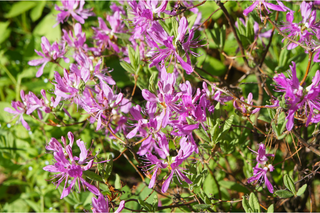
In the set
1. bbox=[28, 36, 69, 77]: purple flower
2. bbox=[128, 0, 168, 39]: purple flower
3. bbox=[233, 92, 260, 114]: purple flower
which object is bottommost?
bbox=[233, 92, 260, 114]: purple flower

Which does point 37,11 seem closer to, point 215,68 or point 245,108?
point 215,68

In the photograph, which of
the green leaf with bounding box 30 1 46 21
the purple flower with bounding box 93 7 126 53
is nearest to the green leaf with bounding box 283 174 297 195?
the purple flower with bounding box 93 7 126 53

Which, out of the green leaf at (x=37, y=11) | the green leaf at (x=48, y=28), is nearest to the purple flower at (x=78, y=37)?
the green leaf at (x=48, y=28)

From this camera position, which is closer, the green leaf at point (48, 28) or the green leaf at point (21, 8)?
the green leaf at point (48, 28)

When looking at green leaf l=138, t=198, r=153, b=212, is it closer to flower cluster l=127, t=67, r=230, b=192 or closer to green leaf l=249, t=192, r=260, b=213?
flower cluster l=127, t=67, r=230, b=192

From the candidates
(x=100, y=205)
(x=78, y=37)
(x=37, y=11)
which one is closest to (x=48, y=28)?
(x=37, y=11)

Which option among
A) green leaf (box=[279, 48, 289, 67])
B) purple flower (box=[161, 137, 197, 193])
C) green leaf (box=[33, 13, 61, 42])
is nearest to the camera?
purple flower (box=[161, 137, 197, 193])

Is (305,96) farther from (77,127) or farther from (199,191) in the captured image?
(77,127)

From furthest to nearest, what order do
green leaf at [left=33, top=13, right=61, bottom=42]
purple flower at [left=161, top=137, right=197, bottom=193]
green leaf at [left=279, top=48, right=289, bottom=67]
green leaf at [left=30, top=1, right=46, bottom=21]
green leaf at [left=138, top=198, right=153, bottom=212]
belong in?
green leaf at [left=30, top=1, right=46, bottom=21] < green leaf at [left=33, top=13, right=61, bottom=42] < green leaf at [left=279, top=48, right=289, bottom=67] < green leaf at [left=138, top=198, right=153, bottom=212] < purple flower at [left=161, top=137, right=197, bottom=193]

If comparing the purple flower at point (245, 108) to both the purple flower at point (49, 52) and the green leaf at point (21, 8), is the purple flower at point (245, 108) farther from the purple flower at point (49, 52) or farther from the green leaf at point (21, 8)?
the green leaf at point (21, 8)

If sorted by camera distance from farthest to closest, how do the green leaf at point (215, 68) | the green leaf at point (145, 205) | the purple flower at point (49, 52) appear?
the green leaf at point (215, 68) → the purple flower at point (49, 52) → the green leaf at point (145, 205)

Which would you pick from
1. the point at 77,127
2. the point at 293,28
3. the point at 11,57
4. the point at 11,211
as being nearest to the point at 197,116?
the point at 293,28
